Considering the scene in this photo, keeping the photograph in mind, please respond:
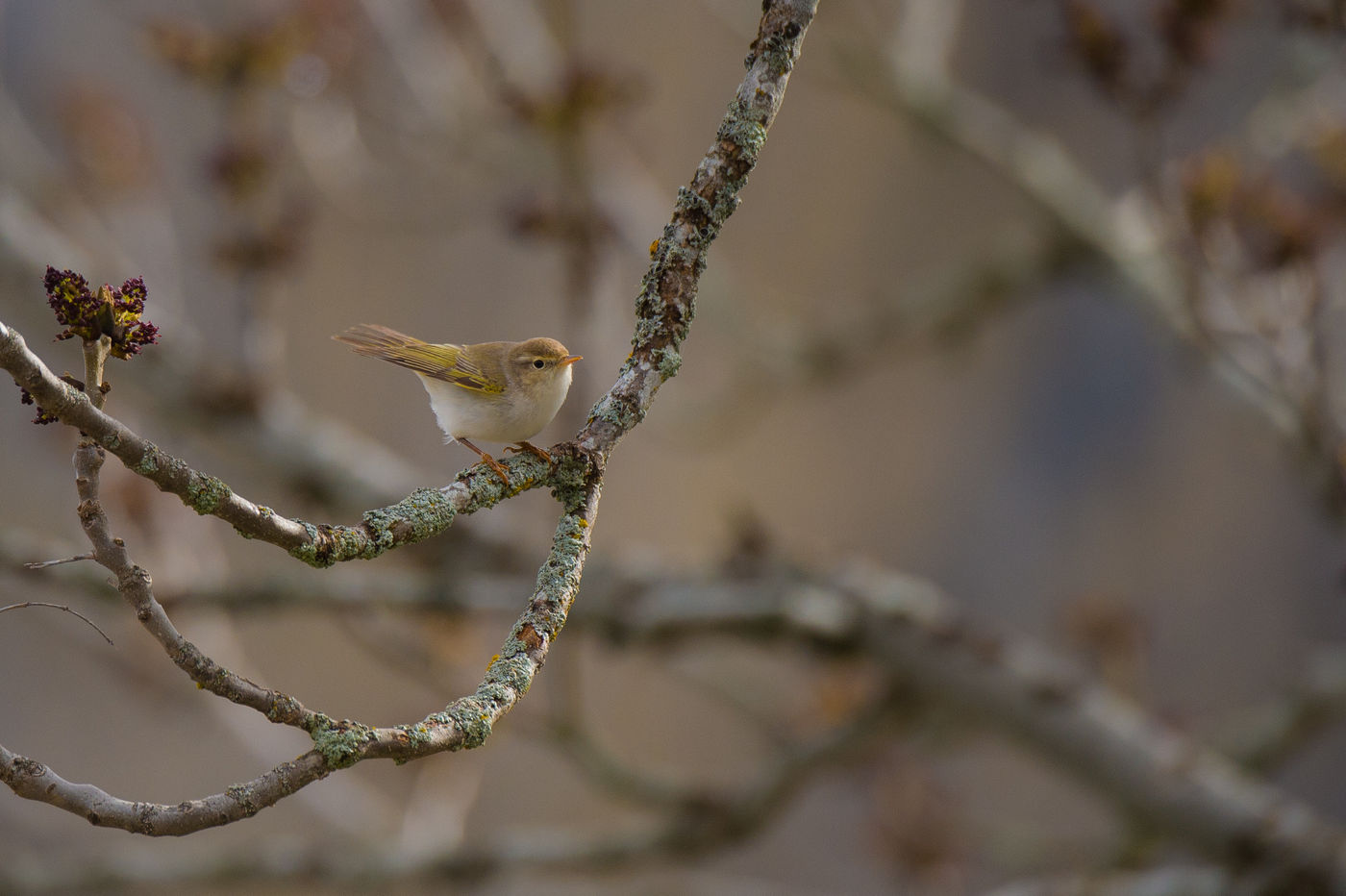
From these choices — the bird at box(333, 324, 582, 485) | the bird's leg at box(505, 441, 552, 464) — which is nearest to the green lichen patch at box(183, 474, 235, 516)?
the bird's leg at box(505, 441, 552, 464)

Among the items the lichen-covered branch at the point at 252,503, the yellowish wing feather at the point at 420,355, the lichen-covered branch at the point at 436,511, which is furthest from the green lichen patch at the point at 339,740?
the yellowish wing feather at the point at 420,355

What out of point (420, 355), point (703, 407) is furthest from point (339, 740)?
point (703, 407)

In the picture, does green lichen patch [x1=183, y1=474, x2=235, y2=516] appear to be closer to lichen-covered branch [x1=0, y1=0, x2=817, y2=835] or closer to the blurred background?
lichen-covered branch [x1=0, y1=0, x2=817, y2=835]

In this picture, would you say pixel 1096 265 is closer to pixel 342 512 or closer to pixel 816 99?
pixel 342 512

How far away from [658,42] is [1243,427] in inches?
237

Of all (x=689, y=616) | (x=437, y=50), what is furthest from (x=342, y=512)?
(x=437, y=50)

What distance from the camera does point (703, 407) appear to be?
5.15 meters

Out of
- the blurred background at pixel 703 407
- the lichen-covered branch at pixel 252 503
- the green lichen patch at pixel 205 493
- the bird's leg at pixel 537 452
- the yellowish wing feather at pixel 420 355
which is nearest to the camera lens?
the lichen-covered branch at pixel 252 503

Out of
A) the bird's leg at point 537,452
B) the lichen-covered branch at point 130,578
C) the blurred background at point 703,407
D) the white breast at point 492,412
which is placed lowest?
the lichen-covered branch at point 130,578

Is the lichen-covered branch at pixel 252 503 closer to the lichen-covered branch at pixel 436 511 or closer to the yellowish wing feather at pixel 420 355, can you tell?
the lichen-covered branch at pixel 436 511

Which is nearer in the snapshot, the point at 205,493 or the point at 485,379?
the point at 205,493

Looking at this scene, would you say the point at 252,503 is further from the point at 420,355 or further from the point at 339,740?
the point at 420,355

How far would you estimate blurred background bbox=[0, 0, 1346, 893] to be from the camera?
3.10 meters

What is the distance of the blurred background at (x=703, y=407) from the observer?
10.2ft
